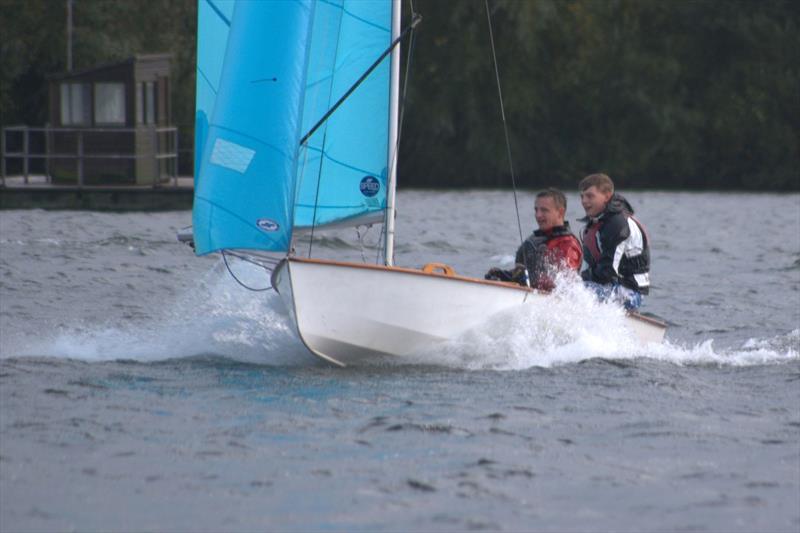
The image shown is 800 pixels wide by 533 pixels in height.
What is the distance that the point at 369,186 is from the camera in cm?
1041

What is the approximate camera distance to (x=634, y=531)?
6438mm

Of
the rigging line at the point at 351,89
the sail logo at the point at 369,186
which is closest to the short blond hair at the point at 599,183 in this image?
the sail logo at the point at 369,186

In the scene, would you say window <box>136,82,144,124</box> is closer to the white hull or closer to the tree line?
the tree line

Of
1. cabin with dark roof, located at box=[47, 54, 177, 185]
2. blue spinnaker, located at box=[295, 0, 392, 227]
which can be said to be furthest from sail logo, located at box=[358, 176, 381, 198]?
cabin with dark roof, located at box=[47, 54, 177, 185]

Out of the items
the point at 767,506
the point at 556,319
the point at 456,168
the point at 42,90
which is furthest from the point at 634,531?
the point at 456,168

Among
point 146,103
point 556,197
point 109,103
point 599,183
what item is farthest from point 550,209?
point 146,103

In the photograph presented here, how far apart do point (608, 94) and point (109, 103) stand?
2406cm

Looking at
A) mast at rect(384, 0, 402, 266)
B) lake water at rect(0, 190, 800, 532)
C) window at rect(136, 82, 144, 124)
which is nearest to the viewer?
lake water at rect(0, 190, 800, 532)

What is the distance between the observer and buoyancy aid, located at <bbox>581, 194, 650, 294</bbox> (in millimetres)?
10656

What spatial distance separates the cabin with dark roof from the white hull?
61.9 feet

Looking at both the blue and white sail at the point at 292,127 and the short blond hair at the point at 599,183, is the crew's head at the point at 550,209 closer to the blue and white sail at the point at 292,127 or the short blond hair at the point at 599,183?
the short blond hair at the point at 599,183

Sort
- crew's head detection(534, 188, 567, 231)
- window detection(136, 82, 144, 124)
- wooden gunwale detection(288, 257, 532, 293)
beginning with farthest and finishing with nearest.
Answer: window detection(136, 82, 144, 124) < crew's head detection(534, 188, 567, 231) < wooden gunwale detection(288, 257, 532, 293)

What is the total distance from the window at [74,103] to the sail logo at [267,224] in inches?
770

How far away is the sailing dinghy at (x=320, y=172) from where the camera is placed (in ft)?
31.2
